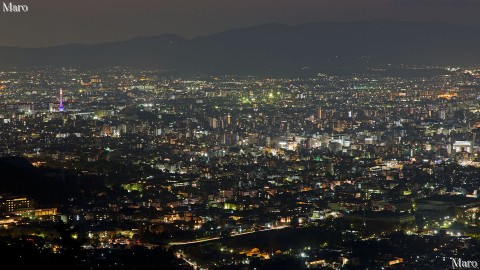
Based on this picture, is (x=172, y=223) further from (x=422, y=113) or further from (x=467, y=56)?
(x=467, y=56)

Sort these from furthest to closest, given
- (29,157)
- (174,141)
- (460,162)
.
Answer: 1. (174,141)
2. (460,162)
3. (29,157)

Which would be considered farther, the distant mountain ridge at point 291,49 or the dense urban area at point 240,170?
the distant mountain ridge at point 291,49

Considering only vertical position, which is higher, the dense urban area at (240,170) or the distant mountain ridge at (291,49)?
the distant mountain ridge at (291,49)

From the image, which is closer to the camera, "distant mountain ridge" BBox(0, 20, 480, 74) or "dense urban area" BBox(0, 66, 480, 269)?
"dense urban area" BBox(0, 66, 480, 269)

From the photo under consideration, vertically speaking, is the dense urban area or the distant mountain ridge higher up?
the distant mountain ridge

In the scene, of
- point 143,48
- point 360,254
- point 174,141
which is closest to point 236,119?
point 174,141
